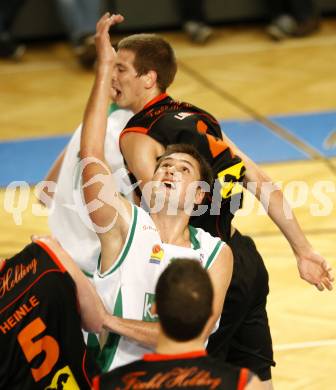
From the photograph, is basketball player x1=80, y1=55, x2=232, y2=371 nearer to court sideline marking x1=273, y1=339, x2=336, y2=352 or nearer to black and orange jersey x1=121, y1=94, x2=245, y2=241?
black and orange jersey x1=121, y1=94, x2=245, y2=241

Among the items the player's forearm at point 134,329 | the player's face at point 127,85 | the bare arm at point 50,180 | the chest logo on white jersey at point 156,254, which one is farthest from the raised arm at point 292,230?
the bare arm at point 50,180

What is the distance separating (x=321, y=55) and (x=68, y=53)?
2.77m

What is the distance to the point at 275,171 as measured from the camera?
25.1 feet

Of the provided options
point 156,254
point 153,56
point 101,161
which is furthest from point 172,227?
point 153,56

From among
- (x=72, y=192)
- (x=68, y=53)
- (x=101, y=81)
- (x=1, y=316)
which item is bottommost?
(x=68, y=53)

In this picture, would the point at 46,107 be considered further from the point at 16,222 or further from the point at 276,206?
the point at 276,206

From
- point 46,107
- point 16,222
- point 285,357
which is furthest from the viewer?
point 46,107

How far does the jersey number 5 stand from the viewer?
345 centimetres

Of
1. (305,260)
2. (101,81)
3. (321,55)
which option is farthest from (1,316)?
(321,55)

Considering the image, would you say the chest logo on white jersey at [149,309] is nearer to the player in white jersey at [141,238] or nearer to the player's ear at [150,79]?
the player in white jersey at [141,238]

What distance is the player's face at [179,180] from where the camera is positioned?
398 centimetres

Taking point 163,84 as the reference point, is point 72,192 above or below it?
below

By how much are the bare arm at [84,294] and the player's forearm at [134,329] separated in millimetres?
39

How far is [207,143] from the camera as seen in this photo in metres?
4.40
